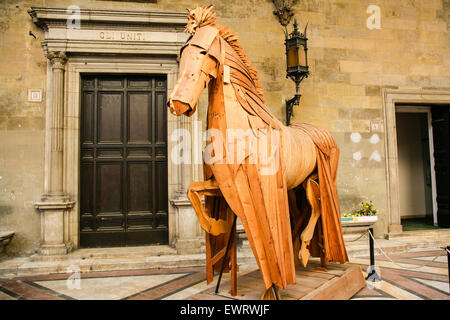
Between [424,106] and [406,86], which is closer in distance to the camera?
[406,86]

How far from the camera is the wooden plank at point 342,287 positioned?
8.83 ft

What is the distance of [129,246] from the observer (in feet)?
17.7

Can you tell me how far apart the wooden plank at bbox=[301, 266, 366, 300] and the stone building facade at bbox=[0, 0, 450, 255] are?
8.40ft

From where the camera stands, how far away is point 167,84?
5.48 meters

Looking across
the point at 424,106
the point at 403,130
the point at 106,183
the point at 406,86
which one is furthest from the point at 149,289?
the point at 403,130

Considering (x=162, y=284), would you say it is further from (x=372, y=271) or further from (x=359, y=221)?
(x=359, y=221)

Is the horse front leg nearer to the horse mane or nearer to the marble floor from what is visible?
the marble floor

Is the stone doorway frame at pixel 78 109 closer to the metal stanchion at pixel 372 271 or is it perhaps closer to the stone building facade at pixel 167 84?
the stone building facade at pixel 167 84

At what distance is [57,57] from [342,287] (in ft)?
17.2

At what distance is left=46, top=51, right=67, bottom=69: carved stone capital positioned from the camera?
512 centimetres

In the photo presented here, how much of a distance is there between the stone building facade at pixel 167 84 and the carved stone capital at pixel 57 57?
2 cm

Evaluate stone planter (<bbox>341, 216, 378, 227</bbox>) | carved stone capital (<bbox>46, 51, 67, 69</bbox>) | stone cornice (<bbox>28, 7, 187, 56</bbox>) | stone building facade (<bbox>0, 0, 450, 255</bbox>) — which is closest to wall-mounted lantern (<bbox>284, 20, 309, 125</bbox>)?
stone building facade (<bbox>0, 0, 450, 255</bbox>)

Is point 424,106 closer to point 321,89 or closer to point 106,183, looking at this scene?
point 321,89
